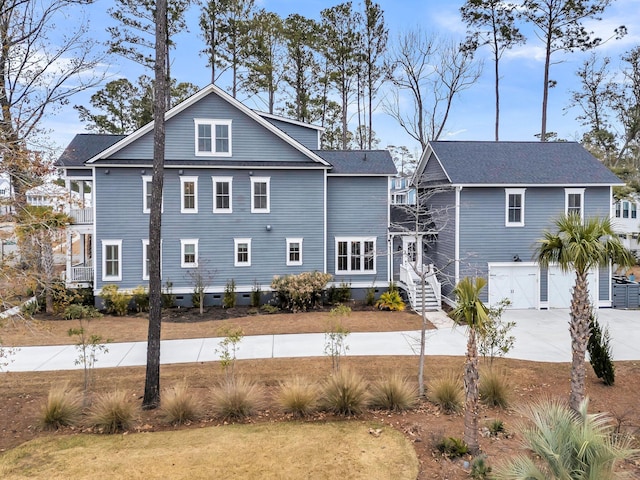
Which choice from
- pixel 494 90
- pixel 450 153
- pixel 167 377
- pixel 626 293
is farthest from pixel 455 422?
pixel 494 90

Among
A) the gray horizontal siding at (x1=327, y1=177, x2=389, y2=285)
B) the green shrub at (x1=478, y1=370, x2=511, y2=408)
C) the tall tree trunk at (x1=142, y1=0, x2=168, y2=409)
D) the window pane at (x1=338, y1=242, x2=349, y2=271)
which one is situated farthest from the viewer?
the window pane at (x1=338, y1=242, x2=349, y2=271)

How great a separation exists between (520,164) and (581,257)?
1341 centimetres

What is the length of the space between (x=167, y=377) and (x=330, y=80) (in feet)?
93.2

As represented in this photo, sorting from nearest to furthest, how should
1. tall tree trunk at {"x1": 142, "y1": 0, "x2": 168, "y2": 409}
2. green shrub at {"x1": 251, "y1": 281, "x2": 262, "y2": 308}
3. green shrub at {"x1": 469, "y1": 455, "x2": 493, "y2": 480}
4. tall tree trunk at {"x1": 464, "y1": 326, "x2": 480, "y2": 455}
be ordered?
1. green shrub at {"x1": 469, "y1": 455, "x2": 493, "y2": 480}
2. tall tree trunk at {"x1": 464, "y1": 326, "x2": 480, "y2": 455}
3. tall tree trunk at {"x1": 142, "y1": 0, "x2": 168, "y2": 409}
4. green shrub at {"x1": 251, "y1": 281, "x2": 262, "y2": 308}

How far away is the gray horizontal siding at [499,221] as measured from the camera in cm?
1923

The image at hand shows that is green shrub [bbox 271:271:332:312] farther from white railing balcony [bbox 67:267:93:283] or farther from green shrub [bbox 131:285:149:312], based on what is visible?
white railing balcony [bbox 67:267:93:283]

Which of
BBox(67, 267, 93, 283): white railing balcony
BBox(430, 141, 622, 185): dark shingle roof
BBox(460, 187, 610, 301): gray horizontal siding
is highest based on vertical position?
BBox(430, 141, 622, 185): dark shingle roof

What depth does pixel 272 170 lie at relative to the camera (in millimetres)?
20062

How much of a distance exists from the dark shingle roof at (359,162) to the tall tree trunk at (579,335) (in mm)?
13123

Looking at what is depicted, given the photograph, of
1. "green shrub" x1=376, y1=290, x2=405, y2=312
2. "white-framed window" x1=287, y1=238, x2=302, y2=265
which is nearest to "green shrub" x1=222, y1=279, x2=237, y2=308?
"white-framed window" x1=287, y1=238, x2=302, y2=265

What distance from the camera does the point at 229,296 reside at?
1952 centimetres

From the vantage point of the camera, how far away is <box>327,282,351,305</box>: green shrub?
66.3 ft

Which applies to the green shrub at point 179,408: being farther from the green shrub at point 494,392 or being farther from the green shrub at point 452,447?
the green shrub at point 494,392

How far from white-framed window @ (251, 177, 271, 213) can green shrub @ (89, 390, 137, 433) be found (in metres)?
12.6
